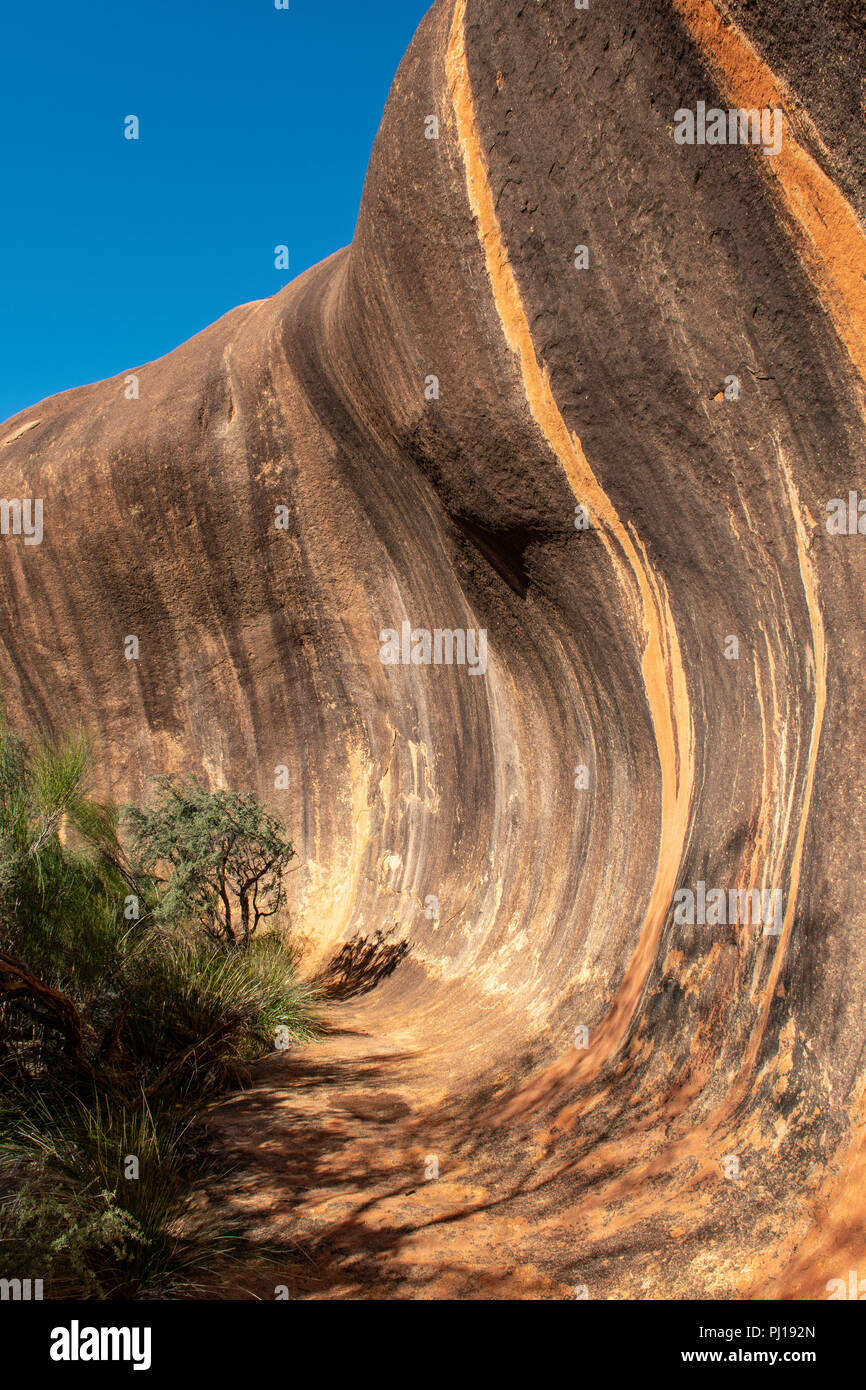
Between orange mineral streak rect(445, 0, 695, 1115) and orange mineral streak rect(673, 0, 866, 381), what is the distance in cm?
134

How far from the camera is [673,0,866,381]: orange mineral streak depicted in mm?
3295

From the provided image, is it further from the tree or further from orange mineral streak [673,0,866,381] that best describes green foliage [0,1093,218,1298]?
orange mineral streak [673,0,866,381]

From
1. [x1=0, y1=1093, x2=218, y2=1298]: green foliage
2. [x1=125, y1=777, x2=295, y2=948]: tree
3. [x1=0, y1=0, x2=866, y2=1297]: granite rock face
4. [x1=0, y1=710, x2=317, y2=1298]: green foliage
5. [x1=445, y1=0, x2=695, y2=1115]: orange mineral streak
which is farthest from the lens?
[x1=125, y1=777, x2=295, y2=948]: tree

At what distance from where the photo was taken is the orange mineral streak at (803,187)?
3.29 m

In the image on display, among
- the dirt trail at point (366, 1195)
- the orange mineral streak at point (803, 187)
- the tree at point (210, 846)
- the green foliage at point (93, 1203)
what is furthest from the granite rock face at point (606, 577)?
the green foliage at point (93, 1203)

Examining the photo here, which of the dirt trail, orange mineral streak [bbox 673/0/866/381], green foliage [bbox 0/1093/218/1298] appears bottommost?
the dirt trail

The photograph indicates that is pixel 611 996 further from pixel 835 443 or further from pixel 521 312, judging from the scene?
pixel 521 312

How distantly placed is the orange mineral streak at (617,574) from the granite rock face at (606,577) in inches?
0.8

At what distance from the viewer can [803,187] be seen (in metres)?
3.35

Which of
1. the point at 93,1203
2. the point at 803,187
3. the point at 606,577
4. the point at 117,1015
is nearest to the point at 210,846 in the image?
the point at 117,1015

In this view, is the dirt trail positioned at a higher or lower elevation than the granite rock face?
lower

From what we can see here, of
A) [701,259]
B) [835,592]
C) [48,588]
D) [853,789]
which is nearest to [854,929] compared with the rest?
[853,789]

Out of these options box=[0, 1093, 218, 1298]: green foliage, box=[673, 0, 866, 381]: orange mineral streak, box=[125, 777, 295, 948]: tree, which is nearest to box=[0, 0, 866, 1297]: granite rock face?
box=[673, 0, 866, 381]: orange mineral streak

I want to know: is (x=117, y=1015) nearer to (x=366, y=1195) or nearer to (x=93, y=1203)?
(x=93, y=1203)
